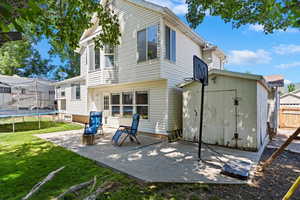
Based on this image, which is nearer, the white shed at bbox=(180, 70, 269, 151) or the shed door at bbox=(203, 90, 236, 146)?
the white shed at bbox=(180, 70, 269, 151)

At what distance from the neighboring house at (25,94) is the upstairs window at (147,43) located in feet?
45.9

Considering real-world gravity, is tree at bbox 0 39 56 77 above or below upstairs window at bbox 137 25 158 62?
above

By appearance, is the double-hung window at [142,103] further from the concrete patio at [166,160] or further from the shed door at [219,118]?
the shed door at [219,118]

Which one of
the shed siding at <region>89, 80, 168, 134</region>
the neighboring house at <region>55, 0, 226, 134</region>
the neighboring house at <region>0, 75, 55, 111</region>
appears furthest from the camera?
the neighboring house at <region>0, 75, 55, 111</region>

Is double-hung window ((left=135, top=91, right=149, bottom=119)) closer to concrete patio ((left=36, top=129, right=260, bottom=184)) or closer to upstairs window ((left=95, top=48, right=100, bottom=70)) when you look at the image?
concrete patio ((left=36, top=129, right=260, bottom=184))

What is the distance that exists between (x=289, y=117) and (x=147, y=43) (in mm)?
11423

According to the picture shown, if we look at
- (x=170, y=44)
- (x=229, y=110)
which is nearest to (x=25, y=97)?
(x=170, y=44)

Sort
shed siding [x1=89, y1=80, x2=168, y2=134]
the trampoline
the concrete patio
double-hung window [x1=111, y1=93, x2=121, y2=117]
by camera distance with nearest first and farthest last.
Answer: the concrete patio, shed siding [x1=89, y1=80, x2=168, y2=134], double-hung window [x1=111, y1=93, x2=121, y2=117], the trampoline

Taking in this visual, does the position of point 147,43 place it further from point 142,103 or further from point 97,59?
point 97,59

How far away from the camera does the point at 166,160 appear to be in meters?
4.88

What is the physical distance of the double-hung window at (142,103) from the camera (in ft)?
28.4

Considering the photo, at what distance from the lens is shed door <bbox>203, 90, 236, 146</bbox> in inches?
241

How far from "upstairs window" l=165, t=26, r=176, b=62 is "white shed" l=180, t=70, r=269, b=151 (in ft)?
5.83

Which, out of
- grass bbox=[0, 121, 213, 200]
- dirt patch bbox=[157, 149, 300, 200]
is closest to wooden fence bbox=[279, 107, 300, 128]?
dirt patch bbox=[157, 149, 300, 200]
